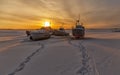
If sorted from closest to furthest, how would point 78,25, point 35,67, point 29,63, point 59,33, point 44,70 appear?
point 44,70, point 35,67, point 29,63, point 78,25, point 59,33

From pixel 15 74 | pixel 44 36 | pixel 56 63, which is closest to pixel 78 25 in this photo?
pixel 44 36

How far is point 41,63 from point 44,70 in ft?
6.53

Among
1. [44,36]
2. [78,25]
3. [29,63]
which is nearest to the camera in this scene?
[29,63]

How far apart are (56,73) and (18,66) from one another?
287 centimetres

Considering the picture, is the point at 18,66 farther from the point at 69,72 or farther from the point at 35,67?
the point at 69,72

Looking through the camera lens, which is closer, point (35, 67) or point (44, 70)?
point (44, 70)

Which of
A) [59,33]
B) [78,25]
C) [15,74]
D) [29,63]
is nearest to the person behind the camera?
[15,74]

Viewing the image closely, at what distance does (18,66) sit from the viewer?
524 inches

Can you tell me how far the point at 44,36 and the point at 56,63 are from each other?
90.7 feet

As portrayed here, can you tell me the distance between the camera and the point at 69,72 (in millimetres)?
11562

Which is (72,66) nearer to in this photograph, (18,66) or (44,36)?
(18,66)

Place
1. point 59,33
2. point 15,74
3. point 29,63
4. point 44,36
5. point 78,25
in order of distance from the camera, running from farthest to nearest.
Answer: point 59,33
point 78,25
point 44,36
point 29,63
point 15,74

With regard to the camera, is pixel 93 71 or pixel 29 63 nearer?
pixel 93 71

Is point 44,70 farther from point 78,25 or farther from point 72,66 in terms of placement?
point 78,25
